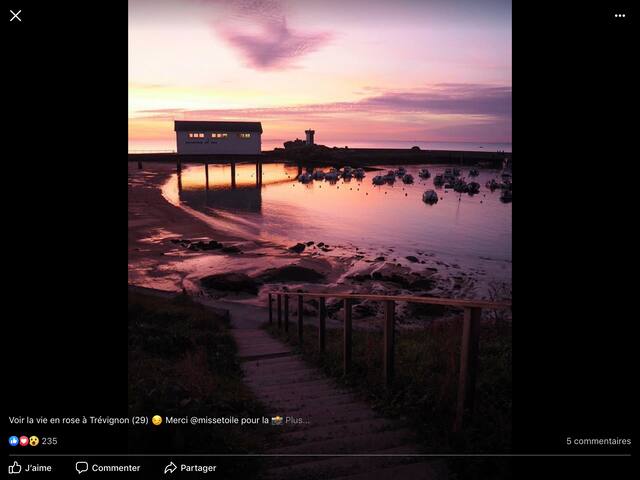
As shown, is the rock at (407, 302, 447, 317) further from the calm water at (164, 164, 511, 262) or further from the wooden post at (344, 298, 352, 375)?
the wooden post at (344, 298, 352, 375)

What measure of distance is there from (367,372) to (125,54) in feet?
14.6

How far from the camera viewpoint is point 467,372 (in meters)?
3.70

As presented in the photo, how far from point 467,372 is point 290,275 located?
1657cm

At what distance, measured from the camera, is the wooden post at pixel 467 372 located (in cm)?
364

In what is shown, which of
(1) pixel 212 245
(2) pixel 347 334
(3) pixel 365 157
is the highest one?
(3) pixel 365 157

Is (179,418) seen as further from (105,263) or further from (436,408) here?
(436,408)

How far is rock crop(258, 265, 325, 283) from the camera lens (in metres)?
19.6

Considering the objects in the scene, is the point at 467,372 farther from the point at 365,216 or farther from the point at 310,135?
the point at 310,135

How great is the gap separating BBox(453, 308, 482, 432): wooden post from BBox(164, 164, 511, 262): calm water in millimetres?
21134

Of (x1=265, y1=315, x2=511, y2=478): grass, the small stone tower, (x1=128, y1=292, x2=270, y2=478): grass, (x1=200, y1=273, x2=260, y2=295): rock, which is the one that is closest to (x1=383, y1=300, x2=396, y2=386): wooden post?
(x1=265, y1=315, x2=511, y2=478): grass

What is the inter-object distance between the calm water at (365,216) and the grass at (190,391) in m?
17.4

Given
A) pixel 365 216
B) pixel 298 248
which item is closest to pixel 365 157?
pixel 365 216

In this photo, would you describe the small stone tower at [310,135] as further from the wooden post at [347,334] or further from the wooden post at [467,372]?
the wooden post at [467,372]

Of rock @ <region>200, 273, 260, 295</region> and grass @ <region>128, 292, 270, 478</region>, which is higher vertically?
grass @ <region>128, 292, 270, 478</region>
